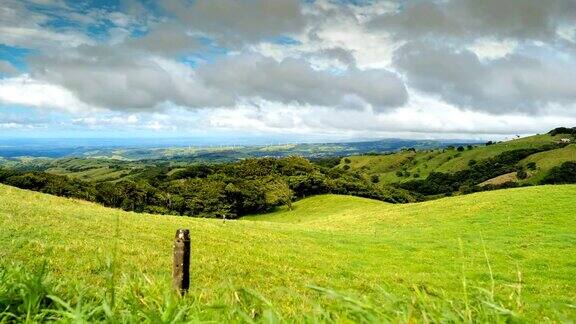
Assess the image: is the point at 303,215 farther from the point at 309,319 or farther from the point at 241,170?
the point at 309,319

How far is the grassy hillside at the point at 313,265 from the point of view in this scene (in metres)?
3.36

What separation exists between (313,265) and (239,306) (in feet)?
79.1

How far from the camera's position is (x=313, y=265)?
2742cm

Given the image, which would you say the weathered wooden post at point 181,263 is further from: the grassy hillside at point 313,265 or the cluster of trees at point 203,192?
the cluster of trees at point 203,192

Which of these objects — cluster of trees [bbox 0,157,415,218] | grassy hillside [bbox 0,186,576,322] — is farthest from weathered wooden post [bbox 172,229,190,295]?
cluster of trees [bbox 0,157,415,218]

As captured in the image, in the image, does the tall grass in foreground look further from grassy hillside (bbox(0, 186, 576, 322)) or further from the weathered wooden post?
the weathered wooden post

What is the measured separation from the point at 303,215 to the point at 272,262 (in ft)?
222

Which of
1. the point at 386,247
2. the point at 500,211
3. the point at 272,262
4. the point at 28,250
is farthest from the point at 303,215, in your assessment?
the point at 28,250

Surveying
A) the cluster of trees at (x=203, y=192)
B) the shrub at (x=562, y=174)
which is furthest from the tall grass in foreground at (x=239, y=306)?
the shrub at (x=562, y=174)

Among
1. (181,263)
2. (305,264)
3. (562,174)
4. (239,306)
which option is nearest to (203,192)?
(305,264)

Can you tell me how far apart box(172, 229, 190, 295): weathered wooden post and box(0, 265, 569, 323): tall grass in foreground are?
2.59m

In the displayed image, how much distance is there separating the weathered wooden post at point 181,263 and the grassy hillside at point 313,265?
1.32 ft

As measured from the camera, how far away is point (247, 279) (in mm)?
21312

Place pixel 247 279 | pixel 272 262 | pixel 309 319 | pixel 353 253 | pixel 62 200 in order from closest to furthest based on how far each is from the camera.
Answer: pixel 309 319 → pixel 247 279 → pixel 272 262 → pixel 353 253 → pixel 62 200
